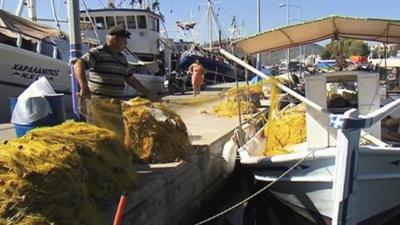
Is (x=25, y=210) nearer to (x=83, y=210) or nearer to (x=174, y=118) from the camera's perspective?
(x=83, y=210)

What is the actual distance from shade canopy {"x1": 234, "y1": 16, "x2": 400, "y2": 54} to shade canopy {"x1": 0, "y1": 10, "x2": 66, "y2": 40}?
802cm

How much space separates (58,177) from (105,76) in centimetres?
238

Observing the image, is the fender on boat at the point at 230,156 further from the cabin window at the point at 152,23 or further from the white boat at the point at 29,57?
the cabin window at the point at 152,23

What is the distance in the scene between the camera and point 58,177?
402 centimetres

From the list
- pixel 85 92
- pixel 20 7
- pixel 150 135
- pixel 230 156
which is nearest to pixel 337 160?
pixel 150 135

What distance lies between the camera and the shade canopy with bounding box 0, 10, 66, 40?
14.6m

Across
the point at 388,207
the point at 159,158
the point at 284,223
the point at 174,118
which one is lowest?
the point at 284,223

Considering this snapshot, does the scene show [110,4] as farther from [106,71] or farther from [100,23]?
[106,71]

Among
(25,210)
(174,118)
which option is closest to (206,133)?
(174,118)

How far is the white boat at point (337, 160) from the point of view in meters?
5.49

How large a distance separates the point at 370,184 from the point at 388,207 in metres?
0.73

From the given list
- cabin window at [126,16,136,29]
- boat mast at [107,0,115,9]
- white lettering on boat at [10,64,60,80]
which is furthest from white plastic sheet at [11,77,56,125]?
boat mast at [107,0,115,9]

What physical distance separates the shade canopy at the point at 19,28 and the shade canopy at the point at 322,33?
26.3 feet

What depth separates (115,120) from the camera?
252 inches
